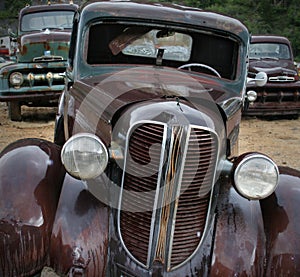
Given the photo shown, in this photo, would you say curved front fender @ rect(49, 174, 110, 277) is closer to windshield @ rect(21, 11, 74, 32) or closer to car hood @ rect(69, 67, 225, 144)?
car hood @ rect(69, 67, 225, 144)

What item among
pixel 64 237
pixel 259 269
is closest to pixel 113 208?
pixel 64 237

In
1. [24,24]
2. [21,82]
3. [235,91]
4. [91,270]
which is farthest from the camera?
[24,24]

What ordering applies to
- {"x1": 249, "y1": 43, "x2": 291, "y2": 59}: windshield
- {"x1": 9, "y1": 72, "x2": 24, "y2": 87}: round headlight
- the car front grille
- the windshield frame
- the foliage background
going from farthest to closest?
the foliage background, {"x1": 249, "y1": 43, "x2": 291, "y2": 59}: windshield, the windshield frame, {"x1": 9, "y1": 72, "x2": 24, "y2": 87}: round headlight, the car front grille

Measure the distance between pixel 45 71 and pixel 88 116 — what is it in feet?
19.8

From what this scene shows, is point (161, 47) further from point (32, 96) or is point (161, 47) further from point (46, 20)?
point (46, 20)

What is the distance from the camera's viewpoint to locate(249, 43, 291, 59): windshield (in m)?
11.1

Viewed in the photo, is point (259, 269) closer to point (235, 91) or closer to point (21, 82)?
point (235, 91)

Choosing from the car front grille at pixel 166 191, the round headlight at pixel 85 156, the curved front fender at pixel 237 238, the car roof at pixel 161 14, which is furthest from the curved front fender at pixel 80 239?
the car roof at pixel 161 14

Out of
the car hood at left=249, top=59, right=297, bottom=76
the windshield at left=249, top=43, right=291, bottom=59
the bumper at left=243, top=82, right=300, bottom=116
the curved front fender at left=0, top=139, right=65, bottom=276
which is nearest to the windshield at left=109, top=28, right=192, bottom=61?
the curved front fender at left=0, top=139, right=65, bottom=276

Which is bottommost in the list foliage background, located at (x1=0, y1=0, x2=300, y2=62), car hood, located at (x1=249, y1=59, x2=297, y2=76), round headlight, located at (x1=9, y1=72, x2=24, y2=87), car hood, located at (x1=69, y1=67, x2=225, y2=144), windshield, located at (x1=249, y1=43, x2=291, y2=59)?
foliage background, located at (x1=0, y1=0, x2=300, y2=62)

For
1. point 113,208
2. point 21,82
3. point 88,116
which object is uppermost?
point 88,116

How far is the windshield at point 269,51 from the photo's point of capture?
36.5 feet

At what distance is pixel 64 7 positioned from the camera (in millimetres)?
9852

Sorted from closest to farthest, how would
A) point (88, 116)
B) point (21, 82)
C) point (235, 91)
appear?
1. point (88, 116)
2. point (235, 91)
3. point (21, 82)
